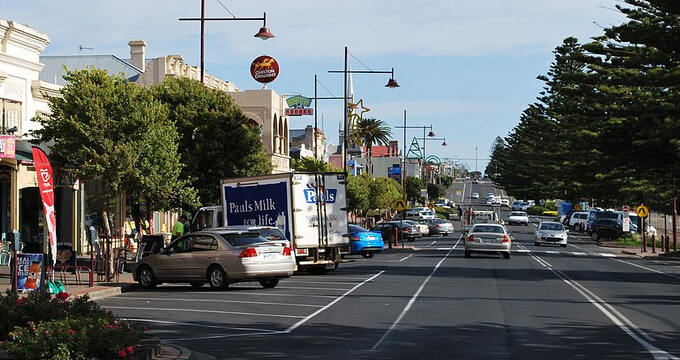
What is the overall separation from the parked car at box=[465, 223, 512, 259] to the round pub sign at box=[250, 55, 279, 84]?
14995 millimetres

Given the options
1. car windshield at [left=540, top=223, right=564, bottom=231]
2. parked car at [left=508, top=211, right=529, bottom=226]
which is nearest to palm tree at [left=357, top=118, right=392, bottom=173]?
parked car at [left=508, top=211, right=529, bottom=226]

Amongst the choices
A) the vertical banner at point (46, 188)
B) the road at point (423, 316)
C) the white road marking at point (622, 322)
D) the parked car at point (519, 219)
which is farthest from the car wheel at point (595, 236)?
the vertical banner at point (46, 188)

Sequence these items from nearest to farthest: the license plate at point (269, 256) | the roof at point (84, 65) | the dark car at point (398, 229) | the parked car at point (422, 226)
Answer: the license plate at point (269, 256) → the roof at point (84, 65) → the dark car at point (398, 229) → the parked car at point (422, 226)

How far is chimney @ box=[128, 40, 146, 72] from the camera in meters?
53.8

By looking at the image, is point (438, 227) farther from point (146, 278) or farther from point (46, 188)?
point (46, 188)

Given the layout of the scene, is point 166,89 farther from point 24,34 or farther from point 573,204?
point 573,204

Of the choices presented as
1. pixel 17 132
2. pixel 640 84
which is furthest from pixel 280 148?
pixel 17 132

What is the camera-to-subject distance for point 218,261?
880 inches

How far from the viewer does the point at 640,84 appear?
39.2 meters

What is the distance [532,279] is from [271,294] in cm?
872

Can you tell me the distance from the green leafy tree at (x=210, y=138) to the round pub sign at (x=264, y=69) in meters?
9.49

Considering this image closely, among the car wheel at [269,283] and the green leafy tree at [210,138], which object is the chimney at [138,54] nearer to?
the green leafy tree at [210,138]

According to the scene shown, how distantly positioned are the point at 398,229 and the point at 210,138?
880 inches

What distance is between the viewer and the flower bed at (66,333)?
1010 centimetres
